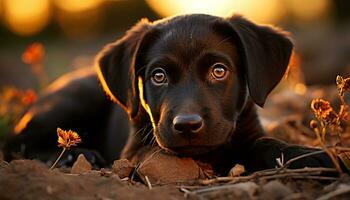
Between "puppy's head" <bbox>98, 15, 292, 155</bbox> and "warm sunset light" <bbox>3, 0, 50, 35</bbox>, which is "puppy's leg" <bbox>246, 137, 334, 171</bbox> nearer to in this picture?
"puppy's head" <bbox>98, 15, 292, 155</bbox>

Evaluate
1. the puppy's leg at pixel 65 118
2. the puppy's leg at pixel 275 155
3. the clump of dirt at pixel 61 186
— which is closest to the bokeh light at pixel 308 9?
the puppy's leg at pixel 65 118

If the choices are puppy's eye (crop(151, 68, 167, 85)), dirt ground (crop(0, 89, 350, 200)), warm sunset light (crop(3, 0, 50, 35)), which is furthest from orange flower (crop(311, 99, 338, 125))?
warm sunset light (crop(3, 0, 50, 35))

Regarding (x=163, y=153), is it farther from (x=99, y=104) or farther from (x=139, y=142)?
(x=99, y=104)

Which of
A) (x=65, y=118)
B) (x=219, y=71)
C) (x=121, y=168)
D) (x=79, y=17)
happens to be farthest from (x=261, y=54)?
(x=79, y=17)

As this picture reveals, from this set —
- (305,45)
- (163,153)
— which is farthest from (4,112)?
(305,45)

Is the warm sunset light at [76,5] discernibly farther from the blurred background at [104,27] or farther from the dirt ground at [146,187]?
the dirt ground at [146,187]
